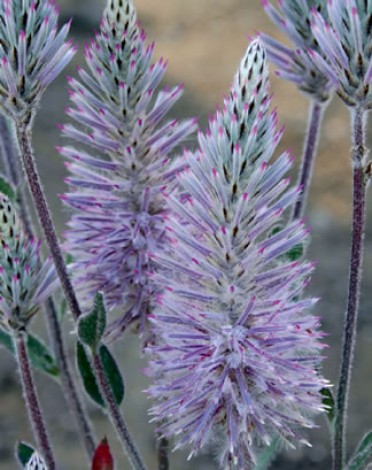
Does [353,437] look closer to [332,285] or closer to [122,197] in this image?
[332,285]

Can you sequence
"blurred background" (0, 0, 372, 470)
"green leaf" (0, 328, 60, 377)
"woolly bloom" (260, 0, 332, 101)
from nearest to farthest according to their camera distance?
1. "woolly bloom" (260, 0, 332, 101)
2. "green leaf" (0, 328, 60, 377)
3. "blurred background" (0, 0, 372, 470)

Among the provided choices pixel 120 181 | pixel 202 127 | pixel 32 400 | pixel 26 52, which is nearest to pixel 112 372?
pixel 32 400

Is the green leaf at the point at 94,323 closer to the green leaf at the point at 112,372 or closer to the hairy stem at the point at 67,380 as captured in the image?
the green leaf at the point at 112,372

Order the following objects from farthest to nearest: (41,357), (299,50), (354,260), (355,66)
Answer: (41,357) → (299,50) → (354,260) → (355,66)

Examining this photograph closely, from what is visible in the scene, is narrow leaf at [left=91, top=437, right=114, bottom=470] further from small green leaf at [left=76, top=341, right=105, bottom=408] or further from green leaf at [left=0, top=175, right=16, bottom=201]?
green leaf at [left=0, top=175, right=16, bottom=201]

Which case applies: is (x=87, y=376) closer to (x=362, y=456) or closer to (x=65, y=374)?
(x=65, y=374)

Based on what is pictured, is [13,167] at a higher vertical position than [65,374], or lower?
higher

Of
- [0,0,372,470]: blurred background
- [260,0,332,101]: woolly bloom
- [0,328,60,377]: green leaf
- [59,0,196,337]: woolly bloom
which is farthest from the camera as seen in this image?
[0,0,372,470]: blurred background

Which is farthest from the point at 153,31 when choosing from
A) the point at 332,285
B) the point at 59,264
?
the point at 59,264

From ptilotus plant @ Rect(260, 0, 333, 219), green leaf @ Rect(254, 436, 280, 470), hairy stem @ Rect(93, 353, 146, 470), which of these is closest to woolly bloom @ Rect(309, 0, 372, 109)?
ptilotus plant @ Rect(260, 0, 333, 219)
